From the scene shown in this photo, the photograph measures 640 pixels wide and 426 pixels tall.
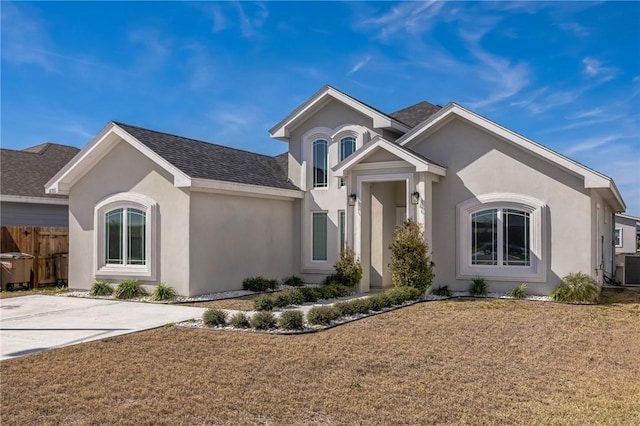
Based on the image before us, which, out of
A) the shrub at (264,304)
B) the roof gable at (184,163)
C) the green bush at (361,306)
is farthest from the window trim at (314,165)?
the green bush at (361,306)

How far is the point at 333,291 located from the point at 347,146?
583cm

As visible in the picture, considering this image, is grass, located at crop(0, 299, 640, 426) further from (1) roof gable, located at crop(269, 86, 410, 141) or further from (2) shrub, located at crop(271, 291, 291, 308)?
(1) roof gable, located at crop(269, 86, 410, 141)

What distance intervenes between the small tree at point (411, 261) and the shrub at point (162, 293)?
6299 mm

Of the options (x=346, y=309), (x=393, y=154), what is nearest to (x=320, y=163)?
(x=393, y=154)

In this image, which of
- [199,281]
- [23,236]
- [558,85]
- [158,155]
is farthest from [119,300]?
[558,85]

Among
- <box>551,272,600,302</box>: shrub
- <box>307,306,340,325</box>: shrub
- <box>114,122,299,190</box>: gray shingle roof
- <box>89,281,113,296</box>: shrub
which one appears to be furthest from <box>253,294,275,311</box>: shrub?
<box>551,272,600,302</box>: shrub

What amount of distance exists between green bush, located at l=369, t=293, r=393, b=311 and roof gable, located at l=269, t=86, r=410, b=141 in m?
6.74

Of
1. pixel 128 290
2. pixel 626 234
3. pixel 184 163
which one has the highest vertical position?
pixel 184 163

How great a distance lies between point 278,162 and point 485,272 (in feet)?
31.3

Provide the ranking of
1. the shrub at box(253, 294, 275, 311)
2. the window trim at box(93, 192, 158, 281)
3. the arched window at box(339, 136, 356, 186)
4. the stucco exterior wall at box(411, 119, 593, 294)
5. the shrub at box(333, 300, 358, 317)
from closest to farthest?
the shrub at box(333, 300, 358, 317) < the shrub at box(253, 294, 275, 311) < the stucco exterior wall at box(411, 119, 593, 294) < the window trim at box(93, 192, 158, 281) < the arched window at box(339, 136, 356, 186)

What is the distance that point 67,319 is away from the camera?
38.7ft

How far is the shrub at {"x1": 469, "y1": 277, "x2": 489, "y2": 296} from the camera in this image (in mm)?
15141

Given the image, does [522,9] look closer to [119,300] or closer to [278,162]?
[278,162]

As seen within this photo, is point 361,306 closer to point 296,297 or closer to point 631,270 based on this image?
point 296,297
